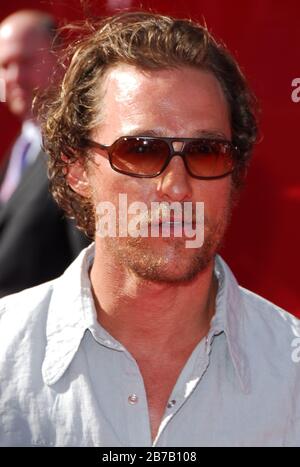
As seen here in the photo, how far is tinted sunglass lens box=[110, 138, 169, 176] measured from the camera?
6.31 ft

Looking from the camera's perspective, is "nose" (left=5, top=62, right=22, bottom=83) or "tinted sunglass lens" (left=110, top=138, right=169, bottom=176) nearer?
"tinted sunglass lens" (left=110, top=138, right=169, bottom=176)

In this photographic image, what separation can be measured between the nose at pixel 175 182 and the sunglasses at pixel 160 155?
0.03ft

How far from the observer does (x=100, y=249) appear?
2.06 m

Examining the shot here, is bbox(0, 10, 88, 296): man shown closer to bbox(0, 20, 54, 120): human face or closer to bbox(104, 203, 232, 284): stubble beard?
bbox(0, 20, 54, 120): human face

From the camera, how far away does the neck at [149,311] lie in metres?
2.01

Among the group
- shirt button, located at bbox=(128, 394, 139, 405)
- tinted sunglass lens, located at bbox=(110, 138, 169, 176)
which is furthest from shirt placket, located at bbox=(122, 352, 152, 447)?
tinted sunglass lens, located at bbox=(110, 138, 169, 176)

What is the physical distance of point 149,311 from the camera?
2016mm

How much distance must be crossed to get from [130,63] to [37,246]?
1219 mm

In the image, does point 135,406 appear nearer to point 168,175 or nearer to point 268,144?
point 168,175

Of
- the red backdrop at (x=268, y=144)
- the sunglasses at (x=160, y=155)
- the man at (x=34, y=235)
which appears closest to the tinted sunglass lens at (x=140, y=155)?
the sunglasses at (x=160, y=155)

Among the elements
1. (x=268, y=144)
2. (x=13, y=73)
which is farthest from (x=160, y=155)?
(x=13, y=73)

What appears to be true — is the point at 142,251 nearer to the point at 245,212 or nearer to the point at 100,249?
the point at 100,249
